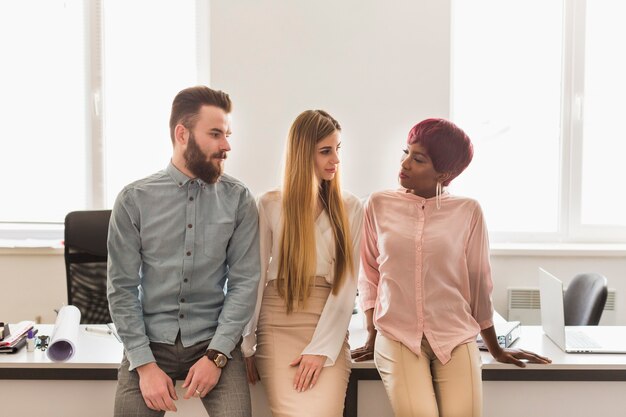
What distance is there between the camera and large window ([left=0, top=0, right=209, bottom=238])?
4121 mm

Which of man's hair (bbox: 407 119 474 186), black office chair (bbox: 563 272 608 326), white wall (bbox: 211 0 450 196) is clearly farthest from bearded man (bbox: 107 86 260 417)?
white wall (bbox: 211 0 450 196)

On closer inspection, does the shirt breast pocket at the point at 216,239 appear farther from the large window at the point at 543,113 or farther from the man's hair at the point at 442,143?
the large window at the point at 543,113

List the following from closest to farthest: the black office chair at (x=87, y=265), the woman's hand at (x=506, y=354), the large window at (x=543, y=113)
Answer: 1. the woman's hand at (x=506, y=354)
2. the black office chair at (x=87, y=265)
3. the large window at (x=543, y=113)

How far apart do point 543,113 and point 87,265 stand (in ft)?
9.58

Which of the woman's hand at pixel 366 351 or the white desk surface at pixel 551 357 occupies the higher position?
the woman's hand at pixel 366 351

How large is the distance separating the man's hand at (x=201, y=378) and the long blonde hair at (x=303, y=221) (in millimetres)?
335

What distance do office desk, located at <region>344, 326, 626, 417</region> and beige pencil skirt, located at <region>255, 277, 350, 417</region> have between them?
107mm

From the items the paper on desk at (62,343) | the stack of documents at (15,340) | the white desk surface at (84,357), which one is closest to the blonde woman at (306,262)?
the white desk surface at (84,357)

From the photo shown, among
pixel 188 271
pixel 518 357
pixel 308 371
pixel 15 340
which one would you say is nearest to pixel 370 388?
pixel 308 371

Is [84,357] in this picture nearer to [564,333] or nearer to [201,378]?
[201,378]

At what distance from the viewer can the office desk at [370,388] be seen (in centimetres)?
204

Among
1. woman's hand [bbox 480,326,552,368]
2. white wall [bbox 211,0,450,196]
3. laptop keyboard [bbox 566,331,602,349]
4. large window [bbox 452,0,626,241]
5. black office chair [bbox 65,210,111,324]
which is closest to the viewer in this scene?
woman's hand [bbox 480,326,552,368]

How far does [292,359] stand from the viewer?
203 centimetres

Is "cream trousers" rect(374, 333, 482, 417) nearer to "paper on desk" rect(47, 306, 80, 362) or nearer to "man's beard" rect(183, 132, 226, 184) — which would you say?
"man's beard" rect(183, 132, 226, 184)
